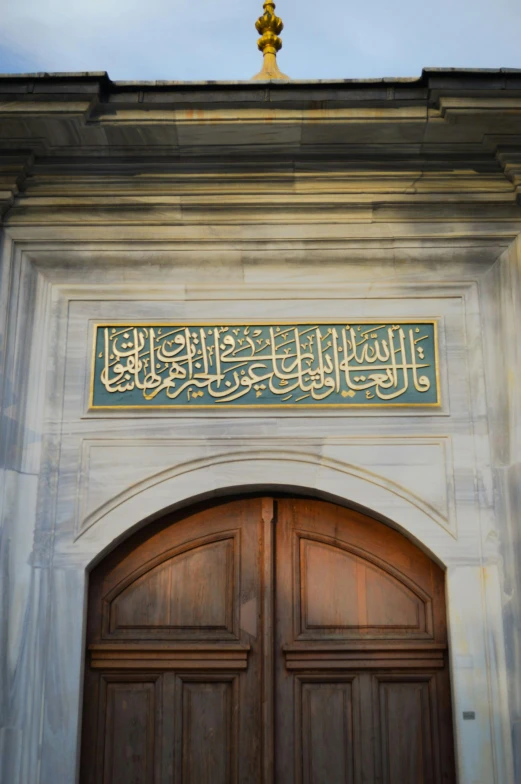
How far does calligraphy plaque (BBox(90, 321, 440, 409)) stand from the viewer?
4.69 meters

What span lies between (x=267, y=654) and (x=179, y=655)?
394 mm

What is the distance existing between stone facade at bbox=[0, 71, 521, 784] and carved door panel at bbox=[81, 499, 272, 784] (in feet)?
0.56

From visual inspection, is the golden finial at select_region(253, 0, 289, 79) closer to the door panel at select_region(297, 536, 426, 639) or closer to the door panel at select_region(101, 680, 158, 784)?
the door panel at select_region(297, 536, 426, 639)

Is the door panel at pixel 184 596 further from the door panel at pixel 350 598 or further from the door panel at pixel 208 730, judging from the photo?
the door panel at pixel 350 598

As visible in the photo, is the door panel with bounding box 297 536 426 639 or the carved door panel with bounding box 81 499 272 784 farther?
the door panel with bounding box 297 536 426 639

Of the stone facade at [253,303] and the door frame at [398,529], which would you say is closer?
the door frame at [398,529]

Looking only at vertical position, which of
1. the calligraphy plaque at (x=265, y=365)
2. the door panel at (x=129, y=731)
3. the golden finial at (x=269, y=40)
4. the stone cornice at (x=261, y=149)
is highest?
the golden finial at (x=269, y=40)

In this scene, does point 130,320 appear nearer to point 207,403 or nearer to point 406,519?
point 207,403

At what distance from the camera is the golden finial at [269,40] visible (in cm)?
580

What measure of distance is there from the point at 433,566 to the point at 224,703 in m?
1.13

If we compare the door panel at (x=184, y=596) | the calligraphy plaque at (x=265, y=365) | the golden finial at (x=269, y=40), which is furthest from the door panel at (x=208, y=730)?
the golden finial at (x=269, y=40)

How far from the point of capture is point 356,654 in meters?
4.45

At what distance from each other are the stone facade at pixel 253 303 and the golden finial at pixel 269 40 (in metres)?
1.20

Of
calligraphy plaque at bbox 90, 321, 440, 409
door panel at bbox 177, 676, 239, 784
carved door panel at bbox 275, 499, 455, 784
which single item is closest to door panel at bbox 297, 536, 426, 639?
carved door panel at bbox 275, 499, 455, 784
